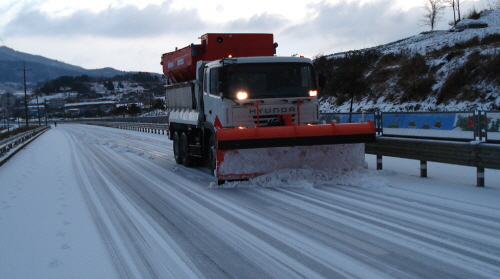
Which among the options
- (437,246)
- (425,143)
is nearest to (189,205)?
(437,246)

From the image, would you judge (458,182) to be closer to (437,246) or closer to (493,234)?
(493,234)

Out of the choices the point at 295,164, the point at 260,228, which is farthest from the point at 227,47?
the point at 260,228

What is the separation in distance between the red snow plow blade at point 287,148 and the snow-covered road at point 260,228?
326 millimetres

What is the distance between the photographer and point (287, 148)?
31.8 feet

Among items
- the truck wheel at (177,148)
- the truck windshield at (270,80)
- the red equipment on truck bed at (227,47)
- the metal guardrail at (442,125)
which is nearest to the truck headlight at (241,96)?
the truck windshield at (270,80)

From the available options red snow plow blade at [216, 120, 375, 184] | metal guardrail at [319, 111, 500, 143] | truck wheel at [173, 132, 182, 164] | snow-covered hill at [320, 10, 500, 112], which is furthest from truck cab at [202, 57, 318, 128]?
snow-covered hill at [320, 10, 500, 112]

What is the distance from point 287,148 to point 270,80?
62.2 inches

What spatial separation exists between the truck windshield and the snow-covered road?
1872 mm

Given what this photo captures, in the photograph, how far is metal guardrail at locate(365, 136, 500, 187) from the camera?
28.0 ft

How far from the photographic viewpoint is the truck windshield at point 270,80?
10.0 metres

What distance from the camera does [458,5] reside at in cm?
5647

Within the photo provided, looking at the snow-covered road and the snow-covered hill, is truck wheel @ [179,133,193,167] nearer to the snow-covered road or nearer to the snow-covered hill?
the snow-covered road

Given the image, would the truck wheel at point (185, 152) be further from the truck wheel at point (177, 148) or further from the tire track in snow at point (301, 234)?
the tire track in snow at point (301, 234)

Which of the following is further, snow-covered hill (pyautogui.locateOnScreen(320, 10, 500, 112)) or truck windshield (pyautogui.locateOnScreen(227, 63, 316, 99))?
snow-covered hill (pyautogui.locateOnScreen(320, 10, 500, 112))
